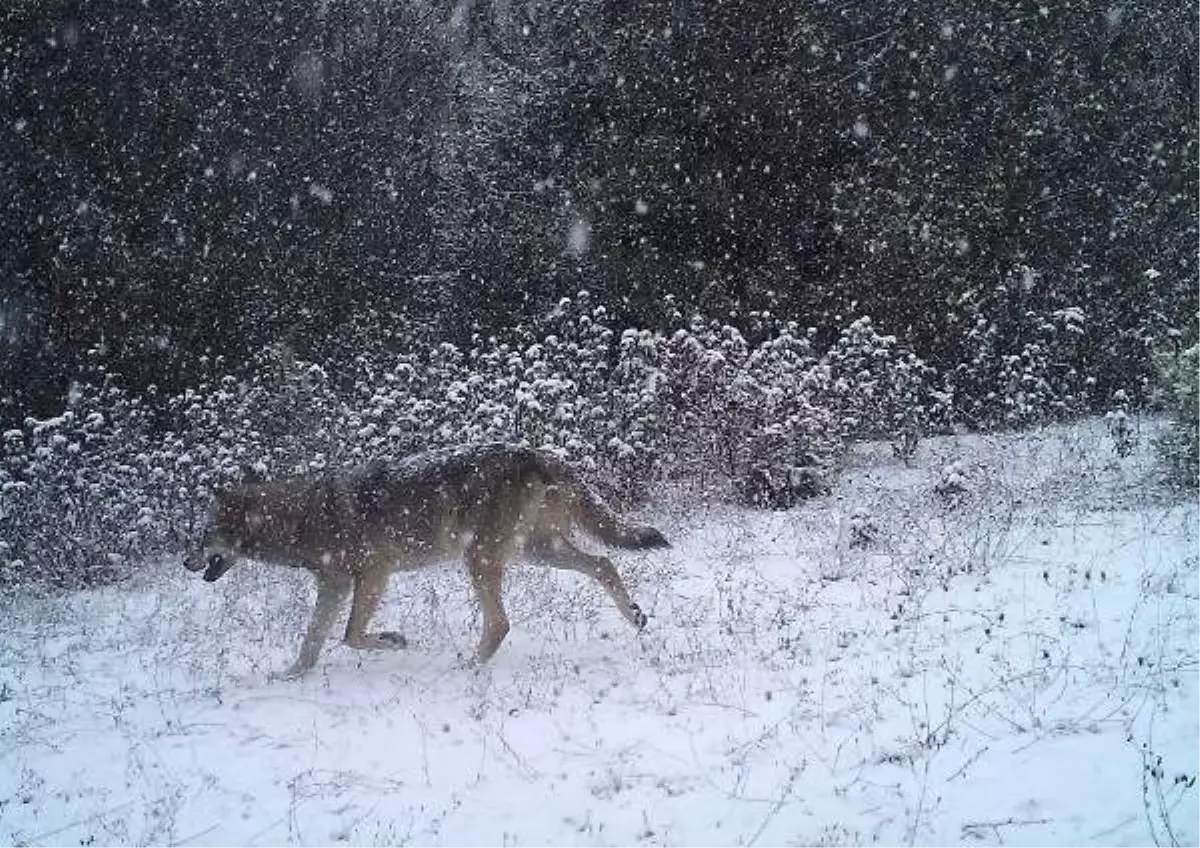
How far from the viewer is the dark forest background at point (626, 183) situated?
14.0 m

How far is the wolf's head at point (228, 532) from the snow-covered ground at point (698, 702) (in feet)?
2.07

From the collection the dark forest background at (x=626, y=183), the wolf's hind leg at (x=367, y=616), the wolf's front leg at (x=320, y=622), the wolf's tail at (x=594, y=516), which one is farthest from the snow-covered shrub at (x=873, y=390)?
the wolf's front leg at (x=320, y=622)

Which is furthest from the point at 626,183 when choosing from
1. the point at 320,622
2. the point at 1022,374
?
the point at 320,622

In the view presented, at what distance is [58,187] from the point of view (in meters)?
14.2

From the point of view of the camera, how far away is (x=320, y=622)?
268 inches

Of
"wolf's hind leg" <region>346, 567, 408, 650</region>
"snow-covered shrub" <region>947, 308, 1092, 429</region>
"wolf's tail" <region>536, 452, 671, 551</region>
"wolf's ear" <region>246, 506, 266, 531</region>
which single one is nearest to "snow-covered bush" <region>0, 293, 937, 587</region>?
"snow-covered shrub" <region>947, 308, 1092, 429</region>

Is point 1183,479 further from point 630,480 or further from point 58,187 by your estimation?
point 58,187

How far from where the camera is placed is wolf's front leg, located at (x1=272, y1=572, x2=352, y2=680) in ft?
22.1

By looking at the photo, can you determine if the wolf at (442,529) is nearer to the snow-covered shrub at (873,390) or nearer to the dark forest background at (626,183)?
the snow-covered shrub at (873,390)

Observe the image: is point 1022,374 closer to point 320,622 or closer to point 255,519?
point 320,622

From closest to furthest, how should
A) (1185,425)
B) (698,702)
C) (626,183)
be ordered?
(698,702)
(1185,425)
(626,183)

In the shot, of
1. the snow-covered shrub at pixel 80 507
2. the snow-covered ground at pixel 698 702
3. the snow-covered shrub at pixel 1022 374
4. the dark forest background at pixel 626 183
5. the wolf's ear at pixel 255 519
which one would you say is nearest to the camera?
the snow-covered ground at pixel 698 702

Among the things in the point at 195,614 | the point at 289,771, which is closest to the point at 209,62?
the point at 195,614

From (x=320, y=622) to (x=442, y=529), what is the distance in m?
1.02
